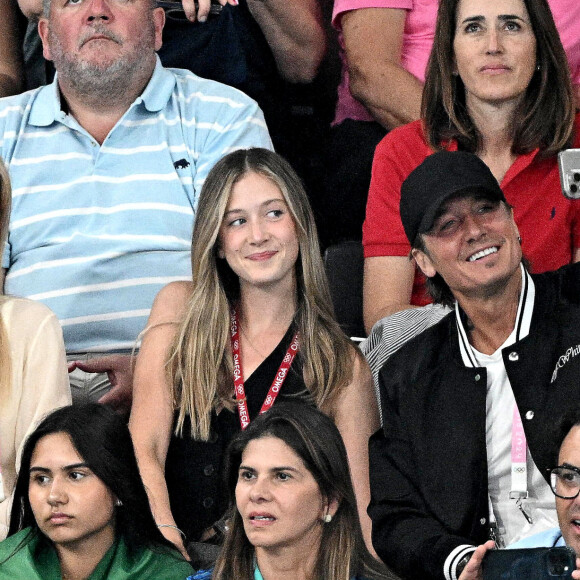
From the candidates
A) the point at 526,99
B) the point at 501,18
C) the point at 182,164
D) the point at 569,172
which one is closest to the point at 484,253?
the point at 569,172

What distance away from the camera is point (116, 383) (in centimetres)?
318

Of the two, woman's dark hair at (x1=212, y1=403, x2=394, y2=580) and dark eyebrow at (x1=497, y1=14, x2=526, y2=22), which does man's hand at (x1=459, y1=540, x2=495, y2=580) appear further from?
dark eyebrow at (x1=497, y1=14, x2=526, y2=22)

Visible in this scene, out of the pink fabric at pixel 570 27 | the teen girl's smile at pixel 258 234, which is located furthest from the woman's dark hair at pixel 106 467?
the pink fabric at pixel 570 27

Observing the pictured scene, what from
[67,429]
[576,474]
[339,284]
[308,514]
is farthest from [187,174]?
[576,474]

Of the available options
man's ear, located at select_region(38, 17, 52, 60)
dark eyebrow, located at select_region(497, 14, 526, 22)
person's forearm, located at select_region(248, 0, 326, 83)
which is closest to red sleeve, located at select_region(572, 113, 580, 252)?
dark eyebrow, located at select_region(497, 14, 526, 22)

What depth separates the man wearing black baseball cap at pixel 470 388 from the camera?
8.36ft

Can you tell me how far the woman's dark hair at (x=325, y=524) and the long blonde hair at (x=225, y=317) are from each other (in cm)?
32

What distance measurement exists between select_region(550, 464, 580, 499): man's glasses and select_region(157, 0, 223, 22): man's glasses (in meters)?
2.06

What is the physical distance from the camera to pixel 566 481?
226 centimetres

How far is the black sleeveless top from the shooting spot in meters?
2.92

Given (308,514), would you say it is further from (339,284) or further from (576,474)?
(339,284)

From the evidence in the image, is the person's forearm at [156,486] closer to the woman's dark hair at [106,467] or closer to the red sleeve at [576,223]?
the woman's dark hair at [106,467]

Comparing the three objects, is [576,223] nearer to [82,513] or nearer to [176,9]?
[176,9]

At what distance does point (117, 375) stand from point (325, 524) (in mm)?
848
